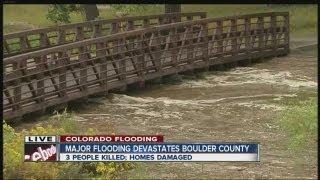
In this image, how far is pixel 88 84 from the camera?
47.1 feet

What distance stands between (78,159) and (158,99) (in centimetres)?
789

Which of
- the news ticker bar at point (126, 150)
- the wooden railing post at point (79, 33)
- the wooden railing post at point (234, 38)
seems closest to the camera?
the news ticker bar at point (126, 150)

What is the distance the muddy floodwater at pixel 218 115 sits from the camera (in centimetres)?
872

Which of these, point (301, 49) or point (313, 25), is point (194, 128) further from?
point (313, 25)

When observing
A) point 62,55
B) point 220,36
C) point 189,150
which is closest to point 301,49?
point 220,36

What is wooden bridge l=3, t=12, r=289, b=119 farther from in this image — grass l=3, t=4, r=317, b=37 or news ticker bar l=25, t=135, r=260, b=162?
grass l=3, t=4, r=317, b=37

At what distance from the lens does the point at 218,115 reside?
13102 mm

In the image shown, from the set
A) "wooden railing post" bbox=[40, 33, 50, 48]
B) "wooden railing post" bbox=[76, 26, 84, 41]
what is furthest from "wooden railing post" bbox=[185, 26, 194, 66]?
"wooden railing post" bbox=[40, 33, 50, 48]

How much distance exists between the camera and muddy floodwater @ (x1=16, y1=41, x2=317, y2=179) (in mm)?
8719

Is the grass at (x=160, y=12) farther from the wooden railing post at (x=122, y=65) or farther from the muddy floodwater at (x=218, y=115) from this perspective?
the wooden railing post at (x=122, y=65)

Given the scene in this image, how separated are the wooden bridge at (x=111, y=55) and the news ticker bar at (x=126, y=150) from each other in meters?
4.28

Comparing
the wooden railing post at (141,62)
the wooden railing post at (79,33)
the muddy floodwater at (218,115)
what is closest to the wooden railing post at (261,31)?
the muddy floodwater at (218,115)

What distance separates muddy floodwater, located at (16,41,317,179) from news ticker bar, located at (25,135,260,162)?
772mm

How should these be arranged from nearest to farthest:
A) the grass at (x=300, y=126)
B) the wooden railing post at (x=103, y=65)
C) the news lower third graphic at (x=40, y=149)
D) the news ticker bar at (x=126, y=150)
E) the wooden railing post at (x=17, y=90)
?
the news ticker bar at (x=126, y=150) → the news lower third graphic at (x=40, y=149) → the grass at (x=300, y=126) → the wooden railing post at (x=17, y=90) → the wooden railing post at (x=103, y=65)
